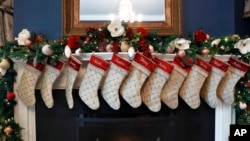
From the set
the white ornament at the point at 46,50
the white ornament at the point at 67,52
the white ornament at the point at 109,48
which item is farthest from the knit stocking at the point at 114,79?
the white ornament at the point at 46,50

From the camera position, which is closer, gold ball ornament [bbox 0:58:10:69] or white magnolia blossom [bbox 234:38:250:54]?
gold ball ornament [bbox 0:58:10:69]

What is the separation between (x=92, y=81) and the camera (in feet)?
6.89

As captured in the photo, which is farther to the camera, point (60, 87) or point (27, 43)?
point (60, 87)

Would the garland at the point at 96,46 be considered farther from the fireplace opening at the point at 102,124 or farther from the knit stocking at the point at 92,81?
the fireplace opening at the point at 102,124

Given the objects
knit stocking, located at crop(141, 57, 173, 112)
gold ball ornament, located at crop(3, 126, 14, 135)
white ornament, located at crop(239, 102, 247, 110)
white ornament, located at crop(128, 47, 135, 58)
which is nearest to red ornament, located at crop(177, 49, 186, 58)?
knit stocking, located at crop(141, 57, 173, 112)

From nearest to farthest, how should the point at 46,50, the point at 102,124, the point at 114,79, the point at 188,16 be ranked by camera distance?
1. the point at 46,50
2. the point at 114,79
3. the point at 102,124
4. the point at 188,16

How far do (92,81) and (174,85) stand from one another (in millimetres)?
598

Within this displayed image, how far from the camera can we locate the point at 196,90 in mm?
2195

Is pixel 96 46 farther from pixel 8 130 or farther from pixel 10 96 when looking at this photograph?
pixel 8 130

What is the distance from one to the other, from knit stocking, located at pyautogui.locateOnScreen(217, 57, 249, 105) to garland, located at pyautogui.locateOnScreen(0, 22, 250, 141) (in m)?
0.09

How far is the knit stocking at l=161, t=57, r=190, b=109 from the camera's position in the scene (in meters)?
2.16

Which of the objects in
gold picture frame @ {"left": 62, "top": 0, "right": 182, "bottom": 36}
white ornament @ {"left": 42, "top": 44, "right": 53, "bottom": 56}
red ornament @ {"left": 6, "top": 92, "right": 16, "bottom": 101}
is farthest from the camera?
gold picture frame @ {"left": 62, "top": 0, "right": 182, "bottom": 36}

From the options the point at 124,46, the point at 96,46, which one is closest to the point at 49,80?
the point at 96,46

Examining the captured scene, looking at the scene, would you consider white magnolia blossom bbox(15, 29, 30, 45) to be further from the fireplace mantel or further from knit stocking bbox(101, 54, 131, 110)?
knit stocking bbox(101, 54, 131, 110)
